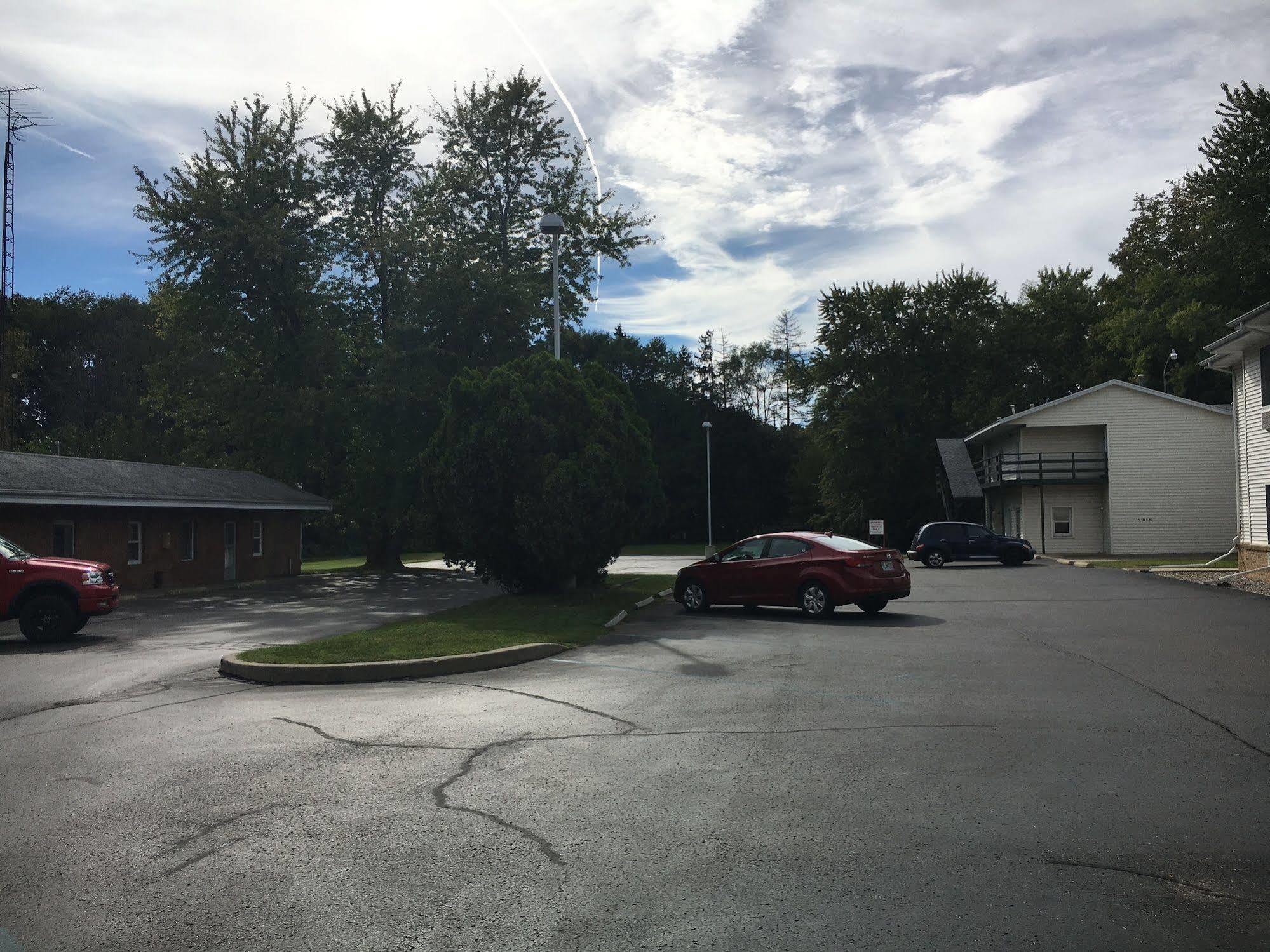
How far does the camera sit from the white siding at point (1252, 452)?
87.4 ft

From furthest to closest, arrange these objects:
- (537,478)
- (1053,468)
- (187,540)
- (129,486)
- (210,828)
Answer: (1053,468) → (187,540) → (129,486) → (537,478) → (210,828)

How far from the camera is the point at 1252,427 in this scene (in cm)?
2748

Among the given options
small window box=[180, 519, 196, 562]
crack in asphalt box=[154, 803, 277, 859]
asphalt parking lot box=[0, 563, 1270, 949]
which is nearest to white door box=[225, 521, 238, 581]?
small window box=[180, 519, 196, 562]

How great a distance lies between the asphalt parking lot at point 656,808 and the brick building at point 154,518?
15353 mm

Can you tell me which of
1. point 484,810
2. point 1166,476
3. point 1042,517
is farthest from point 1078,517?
point 484,810

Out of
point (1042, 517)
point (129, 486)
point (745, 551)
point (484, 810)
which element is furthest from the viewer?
point (1042, 517)

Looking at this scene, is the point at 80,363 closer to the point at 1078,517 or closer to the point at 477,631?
the point at 1078,517

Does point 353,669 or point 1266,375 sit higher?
point 1266,375

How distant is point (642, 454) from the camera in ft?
75.8

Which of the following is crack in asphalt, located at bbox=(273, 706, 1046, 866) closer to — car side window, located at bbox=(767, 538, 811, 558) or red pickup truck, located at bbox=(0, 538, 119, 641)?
red pickup truck, located at bbox=(0, 538, 119, 641)

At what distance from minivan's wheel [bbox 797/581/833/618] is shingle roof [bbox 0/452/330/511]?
59.3 feet

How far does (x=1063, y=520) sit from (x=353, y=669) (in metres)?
40.6

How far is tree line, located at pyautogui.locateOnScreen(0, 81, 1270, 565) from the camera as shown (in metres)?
39.7

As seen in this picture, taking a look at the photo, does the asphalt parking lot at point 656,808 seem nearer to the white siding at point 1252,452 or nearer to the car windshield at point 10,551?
the car windshield at point 10,551
